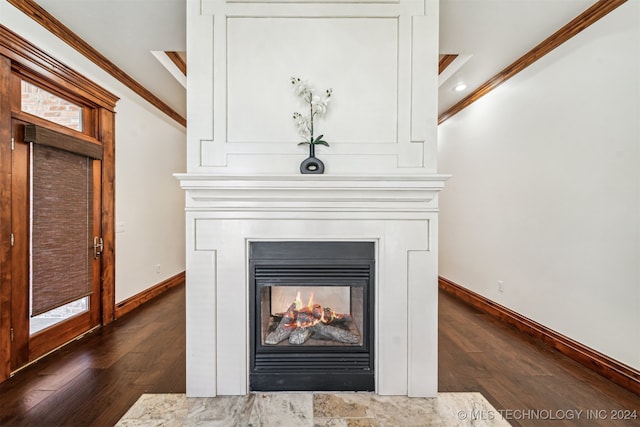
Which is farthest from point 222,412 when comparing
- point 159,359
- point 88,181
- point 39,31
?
point 39,31

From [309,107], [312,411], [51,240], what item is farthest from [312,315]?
[51,240]

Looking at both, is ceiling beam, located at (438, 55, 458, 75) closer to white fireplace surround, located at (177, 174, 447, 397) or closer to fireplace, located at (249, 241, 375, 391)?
white fireplace surround, located at (177, 174, 447, 397)

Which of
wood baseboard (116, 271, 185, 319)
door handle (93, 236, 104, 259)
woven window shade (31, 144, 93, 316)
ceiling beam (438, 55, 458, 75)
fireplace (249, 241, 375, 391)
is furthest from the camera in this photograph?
wood baseboard (116, 271, 185, 319)

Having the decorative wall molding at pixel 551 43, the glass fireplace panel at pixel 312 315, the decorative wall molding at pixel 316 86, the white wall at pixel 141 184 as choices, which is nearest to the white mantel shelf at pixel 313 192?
the decorative wall molding at pixel 316 86

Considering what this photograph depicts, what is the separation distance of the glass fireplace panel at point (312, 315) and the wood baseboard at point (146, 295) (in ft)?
7.23

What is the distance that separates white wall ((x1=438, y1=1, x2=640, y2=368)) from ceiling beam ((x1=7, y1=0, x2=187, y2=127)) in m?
4.04

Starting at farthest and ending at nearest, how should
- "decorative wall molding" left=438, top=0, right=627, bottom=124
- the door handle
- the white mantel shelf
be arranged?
1. the door handle
2. "decorative wall molding" left=438, top=0, right=627, bottom=124
3. the white mantel shelf

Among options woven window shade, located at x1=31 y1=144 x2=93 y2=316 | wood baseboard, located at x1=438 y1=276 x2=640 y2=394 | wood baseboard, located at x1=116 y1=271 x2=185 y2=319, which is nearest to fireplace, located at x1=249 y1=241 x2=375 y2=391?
wood baseboard, located at x1=438 y1=276 x2=640 y2=394

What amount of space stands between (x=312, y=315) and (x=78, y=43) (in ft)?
9.95

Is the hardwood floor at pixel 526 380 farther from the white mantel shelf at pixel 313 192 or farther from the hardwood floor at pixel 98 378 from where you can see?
the hardwood floor at pixel 98 378

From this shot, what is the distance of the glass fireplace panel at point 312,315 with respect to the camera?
189 centimetres

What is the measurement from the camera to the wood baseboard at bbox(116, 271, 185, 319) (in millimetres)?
3150

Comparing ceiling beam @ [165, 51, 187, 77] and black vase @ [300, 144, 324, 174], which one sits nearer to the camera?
black vase @ [300, 144, 324, 174]

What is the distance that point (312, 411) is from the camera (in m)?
1.67
